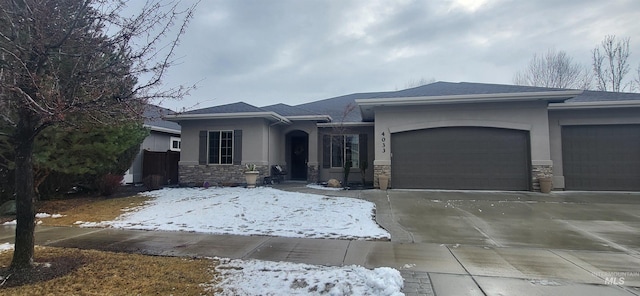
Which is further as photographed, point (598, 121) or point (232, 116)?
point (232, 116)

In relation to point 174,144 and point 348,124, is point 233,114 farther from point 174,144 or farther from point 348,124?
point 174,144

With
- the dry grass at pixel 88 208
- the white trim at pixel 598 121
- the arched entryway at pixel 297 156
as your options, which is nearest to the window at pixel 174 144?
the arched entryway at pixel 297 156

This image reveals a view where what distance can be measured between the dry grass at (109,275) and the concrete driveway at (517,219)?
333 cm

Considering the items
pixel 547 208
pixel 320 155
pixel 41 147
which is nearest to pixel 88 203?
pixel 41 147

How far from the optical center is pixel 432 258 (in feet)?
14.5

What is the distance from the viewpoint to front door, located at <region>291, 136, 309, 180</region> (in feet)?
54.4

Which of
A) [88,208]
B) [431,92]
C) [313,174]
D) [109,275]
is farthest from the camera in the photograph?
[313,174]

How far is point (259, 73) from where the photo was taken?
14500mm

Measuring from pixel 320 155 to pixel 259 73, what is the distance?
473 centimetres

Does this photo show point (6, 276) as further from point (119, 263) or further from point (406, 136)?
point (406, 136)

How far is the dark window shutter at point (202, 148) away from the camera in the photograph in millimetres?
13859

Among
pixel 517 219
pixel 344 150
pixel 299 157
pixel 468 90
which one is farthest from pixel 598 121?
pixel 299 157

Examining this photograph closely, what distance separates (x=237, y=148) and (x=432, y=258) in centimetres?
1059

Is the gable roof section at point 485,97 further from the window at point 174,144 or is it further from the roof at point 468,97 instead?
the window at point 174,144
